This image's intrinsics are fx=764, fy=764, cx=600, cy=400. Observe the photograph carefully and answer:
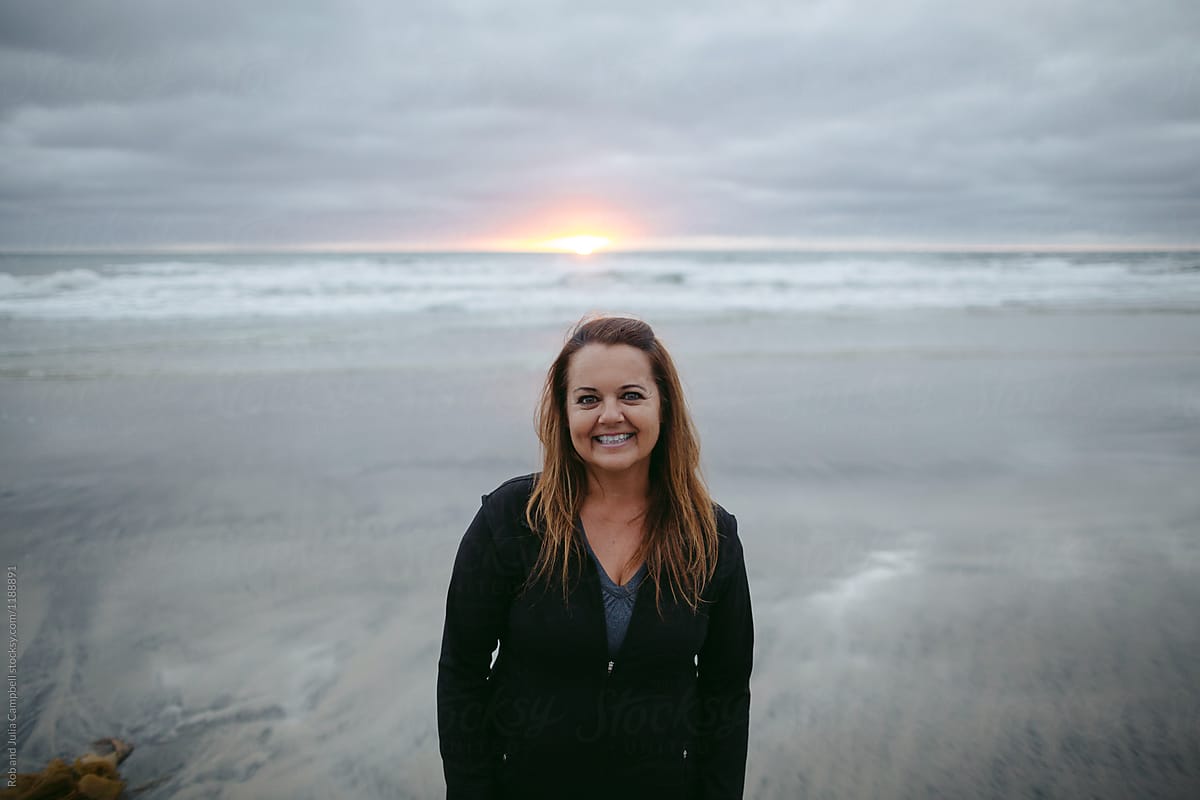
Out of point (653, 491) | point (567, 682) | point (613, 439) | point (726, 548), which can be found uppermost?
point (613, 439)

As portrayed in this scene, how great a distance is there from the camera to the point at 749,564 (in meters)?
5.05

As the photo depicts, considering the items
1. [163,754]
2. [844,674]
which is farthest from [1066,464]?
[163,754]

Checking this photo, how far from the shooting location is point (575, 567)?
209 cm

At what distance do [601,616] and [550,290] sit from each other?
2561cm

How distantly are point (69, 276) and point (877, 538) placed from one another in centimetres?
2869

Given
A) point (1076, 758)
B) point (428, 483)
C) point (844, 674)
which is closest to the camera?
point (1076, 758)

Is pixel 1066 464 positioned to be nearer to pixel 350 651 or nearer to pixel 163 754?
→ pixel 350 651

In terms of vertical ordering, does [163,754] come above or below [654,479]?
below

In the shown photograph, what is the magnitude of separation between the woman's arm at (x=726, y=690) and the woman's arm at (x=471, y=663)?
611mm

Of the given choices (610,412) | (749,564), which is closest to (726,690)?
(610,412)

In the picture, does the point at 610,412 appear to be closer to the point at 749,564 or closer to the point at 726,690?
the point at 726,690

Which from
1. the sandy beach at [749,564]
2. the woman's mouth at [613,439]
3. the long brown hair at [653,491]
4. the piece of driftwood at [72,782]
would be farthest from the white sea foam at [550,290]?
the woman's mouth at [613,439]

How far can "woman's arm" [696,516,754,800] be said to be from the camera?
7.25 feet

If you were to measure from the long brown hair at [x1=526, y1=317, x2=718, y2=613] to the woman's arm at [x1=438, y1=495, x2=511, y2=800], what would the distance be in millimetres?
132
